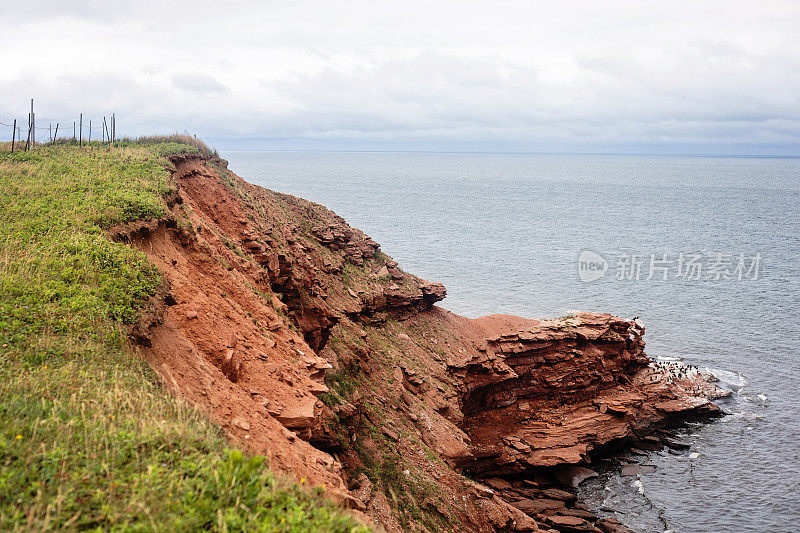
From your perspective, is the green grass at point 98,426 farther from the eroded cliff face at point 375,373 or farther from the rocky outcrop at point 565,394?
the rocky outcrop at point 565,394

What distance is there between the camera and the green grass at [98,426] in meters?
8.04

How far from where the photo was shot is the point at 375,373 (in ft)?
110

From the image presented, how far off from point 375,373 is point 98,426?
24318mm

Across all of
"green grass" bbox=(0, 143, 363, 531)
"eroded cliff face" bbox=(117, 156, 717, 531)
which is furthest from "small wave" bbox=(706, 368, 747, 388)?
"green grass" bbox=(0, 143, 363, 531)

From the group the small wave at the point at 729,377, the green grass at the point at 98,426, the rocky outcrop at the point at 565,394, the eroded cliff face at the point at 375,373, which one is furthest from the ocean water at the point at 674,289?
the green grass at the point at 98,426

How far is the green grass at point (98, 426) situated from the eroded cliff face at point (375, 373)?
1136mm

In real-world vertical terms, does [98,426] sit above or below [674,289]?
above

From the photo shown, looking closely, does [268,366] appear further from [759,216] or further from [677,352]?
[759,216]

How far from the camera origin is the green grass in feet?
26.4

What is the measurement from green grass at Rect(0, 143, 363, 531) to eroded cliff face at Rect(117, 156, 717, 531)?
1.14 m

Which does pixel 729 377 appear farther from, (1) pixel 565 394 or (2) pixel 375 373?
(2) pixel 375 373

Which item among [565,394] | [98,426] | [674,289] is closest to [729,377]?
[565,394]

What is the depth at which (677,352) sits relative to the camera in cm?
5700

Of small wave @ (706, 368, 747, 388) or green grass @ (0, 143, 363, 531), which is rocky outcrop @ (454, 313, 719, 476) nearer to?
small wave @ (706, 368, 747, 388)
